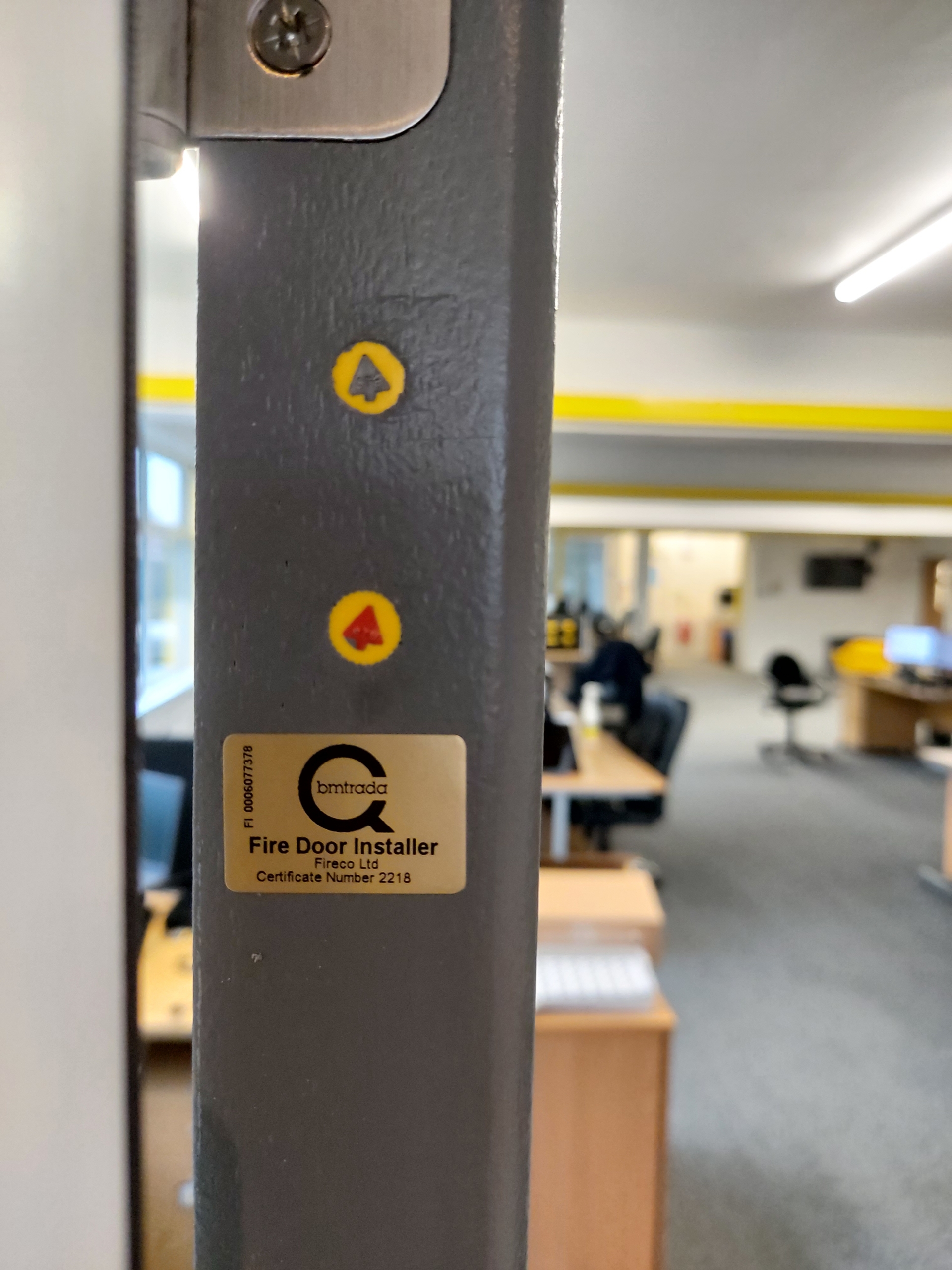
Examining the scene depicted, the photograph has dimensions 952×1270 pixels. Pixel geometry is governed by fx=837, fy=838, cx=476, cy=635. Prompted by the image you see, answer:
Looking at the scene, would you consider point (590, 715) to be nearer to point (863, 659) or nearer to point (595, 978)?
point (595, 978)

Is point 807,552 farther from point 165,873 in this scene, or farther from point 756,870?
point 165,873

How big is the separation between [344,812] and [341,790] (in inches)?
0.6

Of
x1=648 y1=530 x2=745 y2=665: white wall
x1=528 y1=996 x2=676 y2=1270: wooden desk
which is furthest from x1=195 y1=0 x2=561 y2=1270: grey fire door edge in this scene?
x1=648 y1=530 x2=745 y2=665: white wall

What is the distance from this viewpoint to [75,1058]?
0.46 m

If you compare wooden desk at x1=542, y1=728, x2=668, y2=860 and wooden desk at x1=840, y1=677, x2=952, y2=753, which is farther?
wooden desk at x1=840, y1=677, x2=952, y2=753

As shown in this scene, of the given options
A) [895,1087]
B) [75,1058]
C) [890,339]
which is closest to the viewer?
[75,1058]

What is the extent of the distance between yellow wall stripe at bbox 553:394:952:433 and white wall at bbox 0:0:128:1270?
4.40 metres

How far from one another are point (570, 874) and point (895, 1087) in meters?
1.81

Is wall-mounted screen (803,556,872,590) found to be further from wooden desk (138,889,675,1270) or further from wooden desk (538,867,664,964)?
wooden desk (138,889,675,1270)

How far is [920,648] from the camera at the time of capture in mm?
8648

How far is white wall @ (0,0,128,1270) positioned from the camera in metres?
0.41

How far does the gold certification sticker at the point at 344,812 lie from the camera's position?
53 cm

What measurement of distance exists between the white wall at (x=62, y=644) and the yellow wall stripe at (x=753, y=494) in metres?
6.90

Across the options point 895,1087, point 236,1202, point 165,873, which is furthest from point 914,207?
point 236,1202
